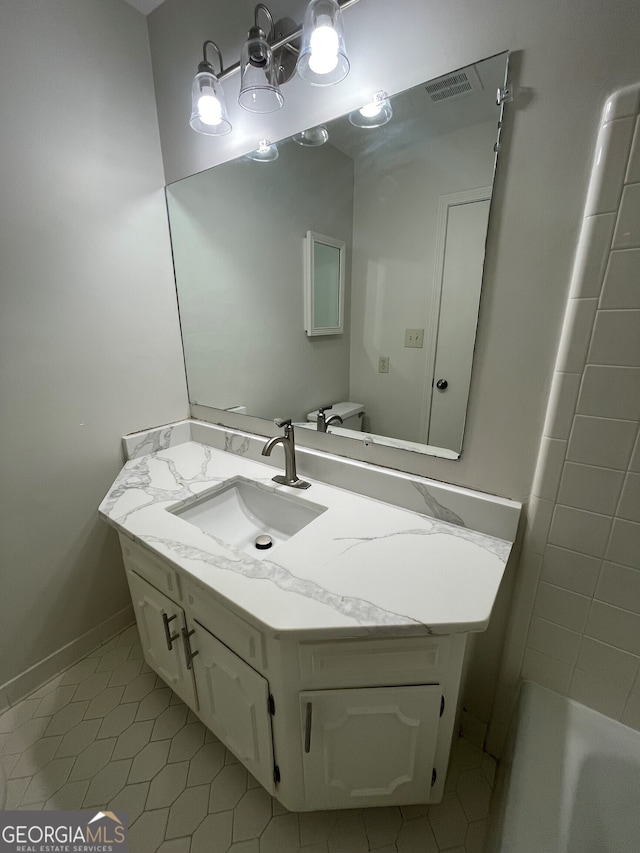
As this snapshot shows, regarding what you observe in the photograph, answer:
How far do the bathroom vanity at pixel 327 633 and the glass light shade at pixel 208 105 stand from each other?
118cm

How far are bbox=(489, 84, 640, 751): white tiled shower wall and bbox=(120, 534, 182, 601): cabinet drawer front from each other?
3.07 feet

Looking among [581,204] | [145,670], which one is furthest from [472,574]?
[145,670]

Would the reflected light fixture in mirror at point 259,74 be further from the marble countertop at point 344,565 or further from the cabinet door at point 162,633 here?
the cabinet door at point 162,633

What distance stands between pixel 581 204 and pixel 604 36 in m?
0.26

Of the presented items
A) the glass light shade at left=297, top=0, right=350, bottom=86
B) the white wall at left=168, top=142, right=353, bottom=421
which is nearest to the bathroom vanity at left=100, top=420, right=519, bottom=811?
the white wall at left=168, top=142, right=353, bottom=421

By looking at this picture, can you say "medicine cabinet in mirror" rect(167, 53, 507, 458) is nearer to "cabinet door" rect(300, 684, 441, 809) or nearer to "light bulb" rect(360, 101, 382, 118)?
"light bulb" rect(360, 101, 382, 118)

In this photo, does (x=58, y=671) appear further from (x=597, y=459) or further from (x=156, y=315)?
(x=597, y=459)

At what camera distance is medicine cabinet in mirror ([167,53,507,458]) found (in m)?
0.86

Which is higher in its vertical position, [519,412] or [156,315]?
[156,315]

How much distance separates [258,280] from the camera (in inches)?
54.3

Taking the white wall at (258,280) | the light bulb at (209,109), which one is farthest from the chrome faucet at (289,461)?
the light bulb at (209,109)

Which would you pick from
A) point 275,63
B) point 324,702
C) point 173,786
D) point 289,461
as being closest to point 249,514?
point 289,461

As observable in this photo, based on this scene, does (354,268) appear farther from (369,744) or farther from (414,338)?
(369,744)

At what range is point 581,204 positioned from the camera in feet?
2.27
